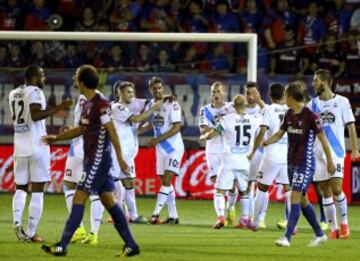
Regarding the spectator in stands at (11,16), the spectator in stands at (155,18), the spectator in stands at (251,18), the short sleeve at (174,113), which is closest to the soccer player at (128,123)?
the short sleeve at (174,113)

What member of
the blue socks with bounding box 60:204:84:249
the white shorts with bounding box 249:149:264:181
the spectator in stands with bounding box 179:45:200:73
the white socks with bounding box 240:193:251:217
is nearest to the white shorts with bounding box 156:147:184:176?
the white shorts with bounding box 249:149:264:181

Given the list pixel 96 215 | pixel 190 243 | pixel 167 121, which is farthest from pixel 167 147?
pixel 96 215

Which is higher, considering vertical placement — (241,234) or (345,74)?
(345,74)

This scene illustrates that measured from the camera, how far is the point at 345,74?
23156mm

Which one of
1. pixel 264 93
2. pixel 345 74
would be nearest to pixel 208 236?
pixel 264 93

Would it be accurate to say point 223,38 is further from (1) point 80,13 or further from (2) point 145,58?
(1) point 80,13

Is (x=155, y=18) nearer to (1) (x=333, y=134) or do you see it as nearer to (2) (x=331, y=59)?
(2) (x=331, y=59)

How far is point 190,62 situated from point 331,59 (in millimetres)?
2992

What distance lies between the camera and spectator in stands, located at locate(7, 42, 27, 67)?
21.2 metres

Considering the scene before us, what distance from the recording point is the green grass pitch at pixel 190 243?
12.5m

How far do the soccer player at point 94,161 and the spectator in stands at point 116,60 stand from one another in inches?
388

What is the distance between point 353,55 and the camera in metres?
23.5

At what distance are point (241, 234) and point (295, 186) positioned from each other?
2.40 m

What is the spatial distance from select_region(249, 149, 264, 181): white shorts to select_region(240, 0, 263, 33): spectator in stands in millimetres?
7489
